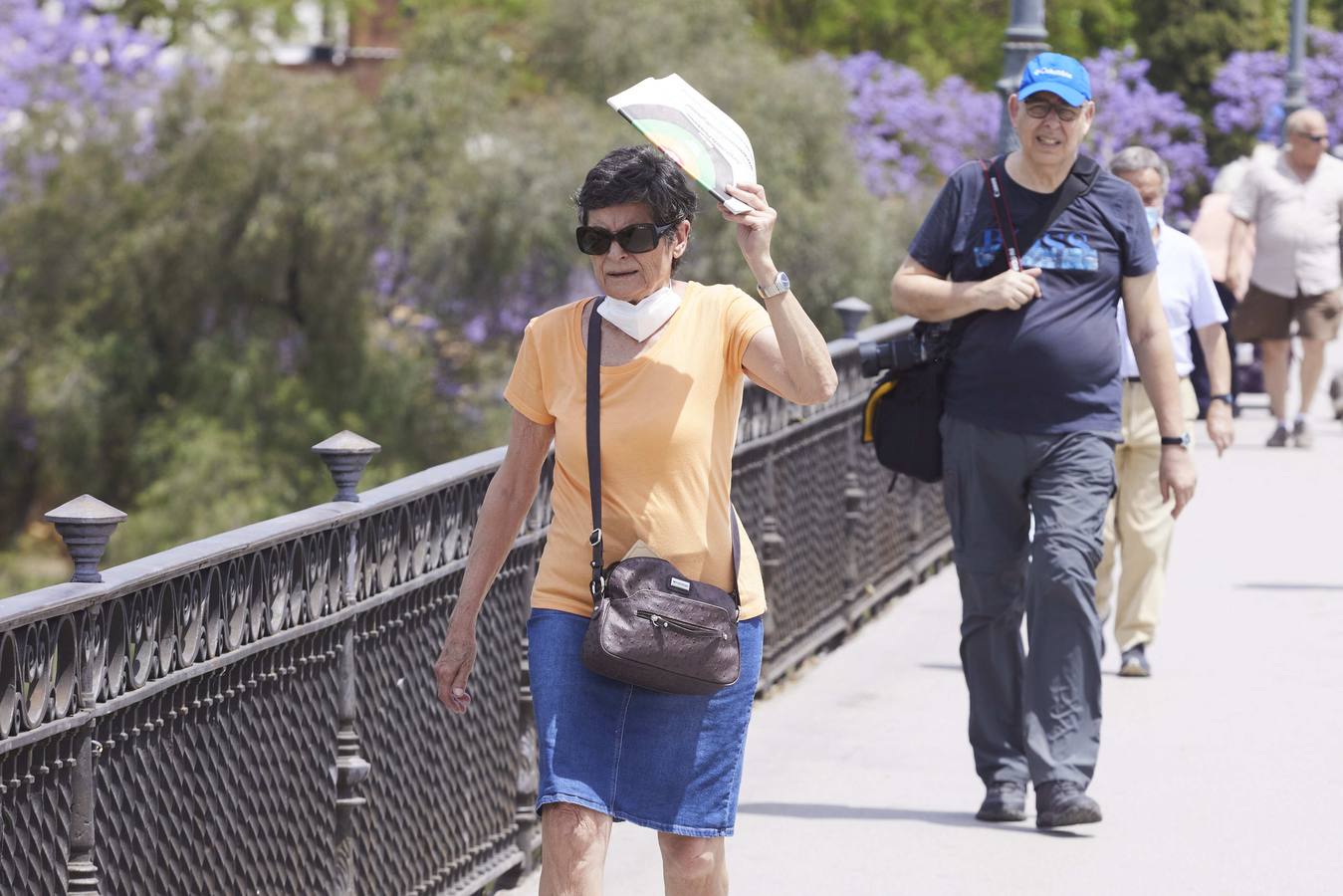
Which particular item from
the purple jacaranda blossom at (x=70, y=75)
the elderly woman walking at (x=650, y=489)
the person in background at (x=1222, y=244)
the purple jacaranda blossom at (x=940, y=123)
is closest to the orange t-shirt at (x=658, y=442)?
the elderly woman walking at (x=650, y=489)

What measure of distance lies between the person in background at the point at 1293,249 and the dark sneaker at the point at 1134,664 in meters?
5.93

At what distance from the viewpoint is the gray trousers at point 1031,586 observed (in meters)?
5.90

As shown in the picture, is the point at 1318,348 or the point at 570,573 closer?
the point at 570,573

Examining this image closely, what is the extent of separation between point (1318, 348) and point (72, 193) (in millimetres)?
17899

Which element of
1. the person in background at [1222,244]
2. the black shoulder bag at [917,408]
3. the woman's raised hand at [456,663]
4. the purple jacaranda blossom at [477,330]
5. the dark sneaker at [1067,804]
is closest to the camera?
the woman's raised hand at [456,663]

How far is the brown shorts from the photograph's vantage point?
47.1ft

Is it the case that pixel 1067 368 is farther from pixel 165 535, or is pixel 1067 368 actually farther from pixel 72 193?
pixel 72 193

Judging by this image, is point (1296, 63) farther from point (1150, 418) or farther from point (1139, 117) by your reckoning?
point (1150, 418)

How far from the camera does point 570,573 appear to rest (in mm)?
4039

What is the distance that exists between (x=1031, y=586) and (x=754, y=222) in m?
2.34

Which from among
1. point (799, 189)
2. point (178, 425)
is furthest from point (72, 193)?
point (799, 189)

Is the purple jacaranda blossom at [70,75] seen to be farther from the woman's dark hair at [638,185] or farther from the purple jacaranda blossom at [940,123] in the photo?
the woman's dark hair at [638,185]

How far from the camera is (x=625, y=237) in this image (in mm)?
3922

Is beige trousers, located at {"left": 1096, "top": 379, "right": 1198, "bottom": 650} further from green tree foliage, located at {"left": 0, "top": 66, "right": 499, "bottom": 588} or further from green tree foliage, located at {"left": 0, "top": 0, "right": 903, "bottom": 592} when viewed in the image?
green tree foliage, located at {"left": 0, "top": 66, "right": 499, "bottom": 588}
